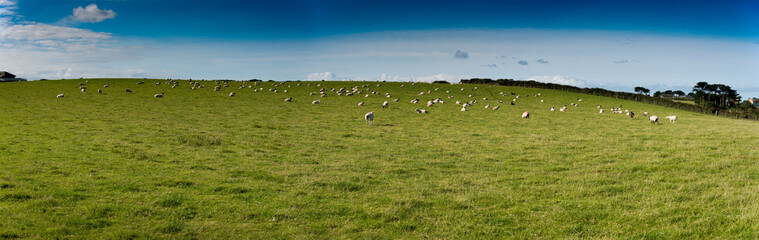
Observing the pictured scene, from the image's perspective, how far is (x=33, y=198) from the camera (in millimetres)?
8805

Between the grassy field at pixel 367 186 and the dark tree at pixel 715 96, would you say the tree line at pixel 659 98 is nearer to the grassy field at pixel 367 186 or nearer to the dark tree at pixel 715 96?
the dark tree at pixel 715 96

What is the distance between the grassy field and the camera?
755 centimetres

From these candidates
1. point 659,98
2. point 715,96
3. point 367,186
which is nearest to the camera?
point 367,186

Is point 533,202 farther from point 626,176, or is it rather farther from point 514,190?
point 626,176

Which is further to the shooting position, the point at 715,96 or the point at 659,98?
the point at 715,96

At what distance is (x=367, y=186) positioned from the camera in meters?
10.9

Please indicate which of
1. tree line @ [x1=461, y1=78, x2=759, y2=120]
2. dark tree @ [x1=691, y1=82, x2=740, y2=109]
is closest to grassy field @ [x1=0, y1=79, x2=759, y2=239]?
tree line @ [x1=461, y1=78, x2=759, y2=120]

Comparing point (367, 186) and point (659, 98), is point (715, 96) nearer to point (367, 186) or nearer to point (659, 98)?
point (659, 98)

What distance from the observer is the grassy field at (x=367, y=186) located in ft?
24.8

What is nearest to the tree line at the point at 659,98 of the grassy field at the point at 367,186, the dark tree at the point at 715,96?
the dark tree at the point at 715,96

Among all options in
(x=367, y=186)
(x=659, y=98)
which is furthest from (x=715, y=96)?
(x=367, y=186)

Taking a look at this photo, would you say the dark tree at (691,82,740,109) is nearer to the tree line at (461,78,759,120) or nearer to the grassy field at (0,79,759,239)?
the tree line at (461,78,759,120)

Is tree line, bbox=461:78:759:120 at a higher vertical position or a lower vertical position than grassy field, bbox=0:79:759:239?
higher

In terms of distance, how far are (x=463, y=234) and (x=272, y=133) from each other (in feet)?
55.4
